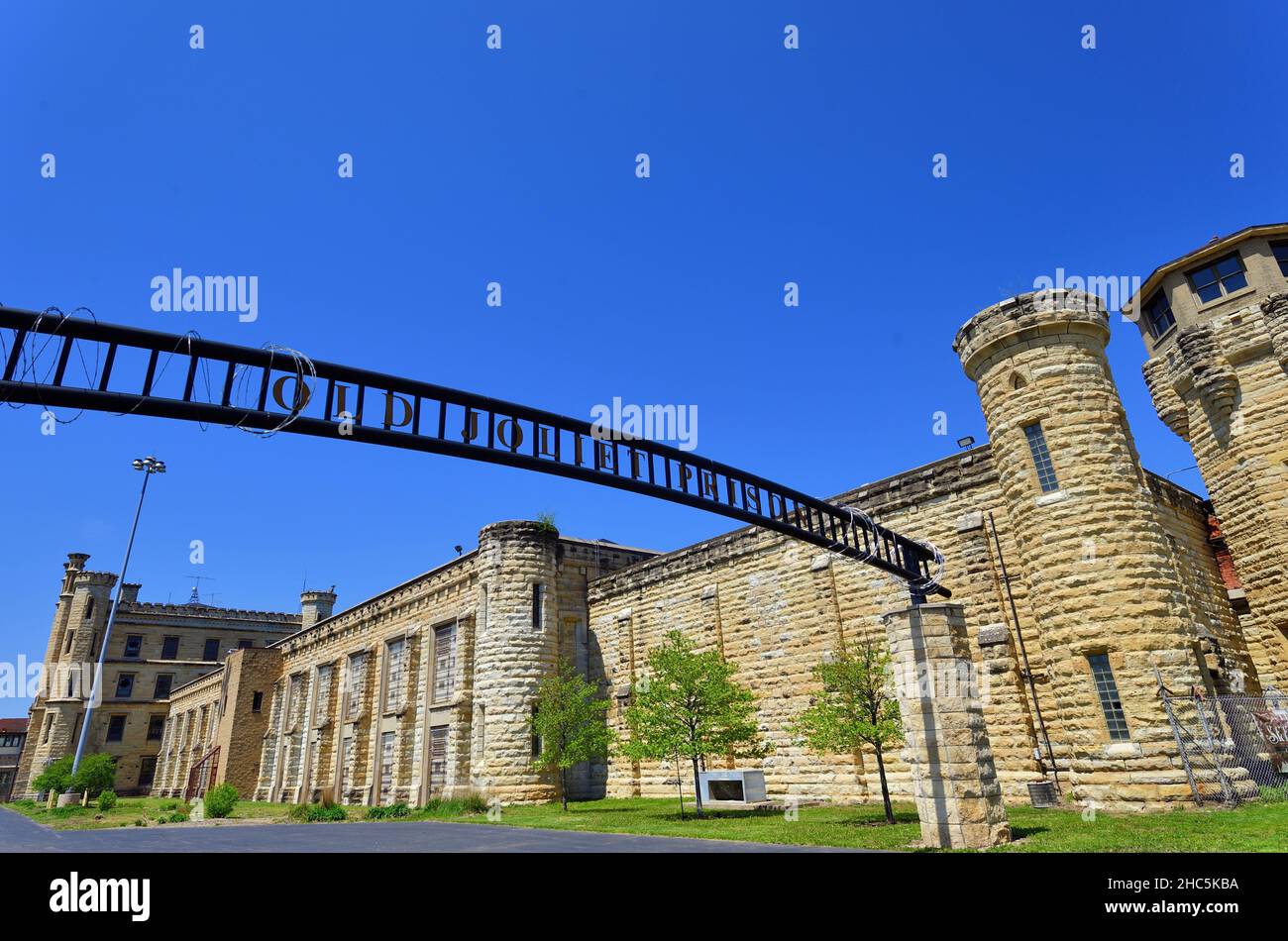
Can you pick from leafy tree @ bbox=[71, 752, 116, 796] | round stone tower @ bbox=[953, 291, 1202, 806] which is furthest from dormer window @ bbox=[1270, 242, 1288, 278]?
leafy tree @ bbox=[71, 752, 116, 796]

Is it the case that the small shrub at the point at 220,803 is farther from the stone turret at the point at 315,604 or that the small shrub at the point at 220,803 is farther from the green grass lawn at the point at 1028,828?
the stone turret at the point at 315,604

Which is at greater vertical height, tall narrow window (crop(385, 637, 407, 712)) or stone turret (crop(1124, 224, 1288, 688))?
stone turret (crop(1124, 224, 1288, 688))

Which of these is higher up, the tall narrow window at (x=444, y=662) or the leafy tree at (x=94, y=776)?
the tall narrow window at (x=444, y=662)

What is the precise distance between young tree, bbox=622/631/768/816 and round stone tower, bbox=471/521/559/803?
697 centimetres

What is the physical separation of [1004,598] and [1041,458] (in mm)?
3716

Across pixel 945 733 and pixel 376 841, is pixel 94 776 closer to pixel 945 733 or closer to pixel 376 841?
pixel 376 841

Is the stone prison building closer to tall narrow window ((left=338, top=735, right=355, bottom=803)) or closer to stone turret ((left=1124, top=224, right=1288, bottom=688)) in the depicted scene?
stone turret ((left=1124, top=224, right=1288, bottom=688))

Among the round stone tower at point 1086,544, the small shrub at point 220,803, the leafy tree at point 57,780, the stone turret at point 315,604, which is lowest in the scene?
the small shrub at point 220,803

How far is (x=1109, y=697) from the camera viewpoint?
1531 cm

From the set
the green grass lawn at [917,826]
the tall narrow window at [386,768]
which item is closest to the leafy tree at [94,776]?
the tall narrow window at [386,768]

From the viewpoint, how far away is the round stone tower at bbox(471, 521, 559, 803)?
26.8m

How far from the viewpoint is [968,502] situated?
64.5 ft

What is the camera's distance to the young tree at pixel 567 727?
24500 mm

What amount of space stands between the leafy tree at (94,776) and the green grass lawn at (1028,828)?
3362cm
